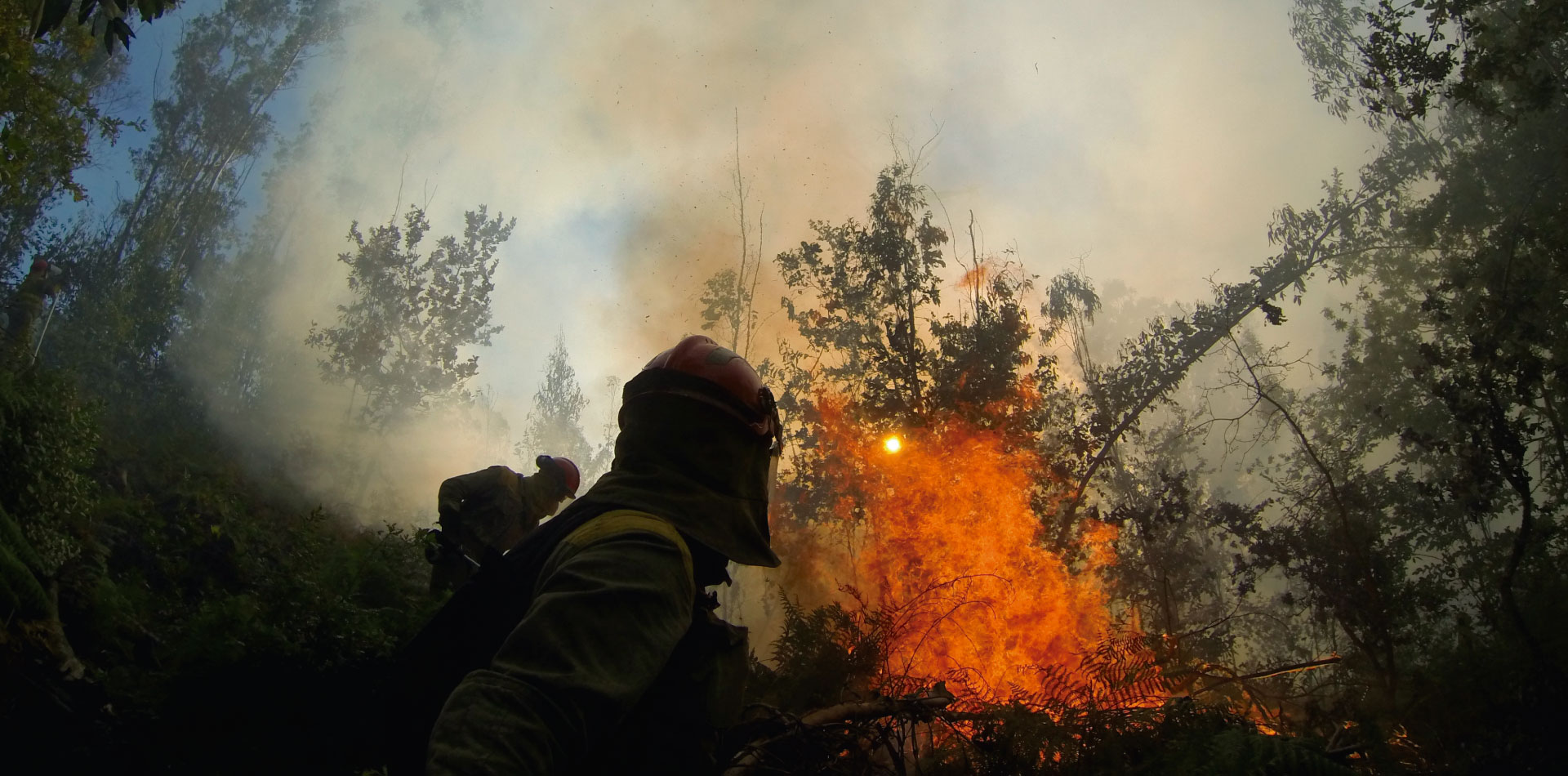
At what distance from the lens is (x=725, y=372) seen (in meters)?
2.42

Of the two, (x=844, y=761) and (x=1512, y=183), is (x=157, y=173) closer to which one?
(x=844, y=761)

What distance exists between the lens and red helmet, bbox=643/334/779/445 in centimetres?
238

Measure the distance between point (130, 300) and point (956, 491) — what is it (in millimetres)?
25153

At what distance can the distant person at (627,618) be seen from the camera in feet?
4.42

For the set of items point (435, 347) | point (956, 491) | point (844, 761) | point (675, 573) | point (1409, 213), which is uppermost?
point (435, 347)

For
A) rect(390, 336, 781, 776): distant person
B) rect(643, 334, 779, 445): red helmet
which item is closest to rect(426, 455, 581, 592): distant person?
rect(643, 334, 779, 445): red helmet

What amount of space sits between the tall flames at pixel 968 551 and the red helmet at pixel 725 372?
8.09 metres

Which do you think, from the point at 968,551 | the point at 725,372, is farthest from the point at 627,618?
the point at 968,551

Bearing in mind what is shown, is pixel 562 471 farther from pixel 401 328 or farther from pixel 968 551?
pixel 401 328

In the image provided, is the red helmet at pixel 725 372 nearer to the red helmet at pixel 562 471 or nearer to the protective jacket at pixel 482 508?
the protective jacket at pixel 482 508

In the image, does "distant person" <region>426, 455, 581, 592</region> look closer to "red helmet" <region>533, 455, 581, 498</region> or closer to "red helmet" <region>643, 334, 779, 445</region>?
"red helmet" <region>533, 455, 581, 498</region>

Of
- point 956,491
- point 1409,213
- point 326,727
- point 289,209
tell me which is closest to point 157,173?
point 289,209

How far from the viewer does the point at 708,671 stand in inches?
78.0

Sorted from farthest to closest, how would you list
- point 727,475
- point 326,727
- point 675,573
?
point 326,727 → point 727,475 → point 675,573
